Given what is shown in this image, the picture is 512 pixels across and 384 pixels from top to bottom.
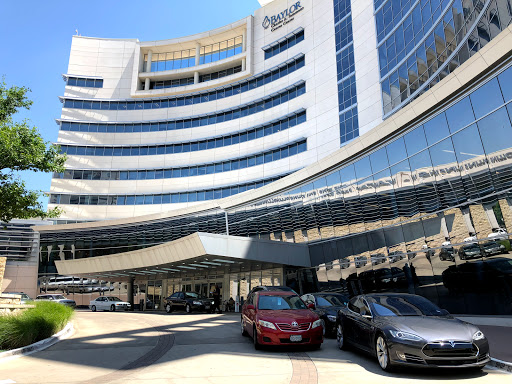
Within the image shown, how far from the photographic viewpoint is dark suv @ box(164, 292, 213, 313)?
26305 millimetres

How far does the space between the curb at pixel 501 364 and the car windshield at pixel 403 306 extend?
124cm

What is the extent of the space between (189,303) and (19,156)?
1508 centimetres

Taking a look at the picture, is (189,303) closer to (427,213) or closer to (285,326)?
(427,213)

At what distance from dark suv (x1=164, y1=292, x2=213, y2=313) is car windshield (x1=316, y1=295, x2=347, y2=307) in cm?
1364

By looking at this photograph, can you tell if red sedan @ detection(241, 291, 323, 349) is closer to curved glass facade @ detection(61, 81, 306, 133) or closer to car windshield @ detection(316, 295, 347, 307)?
car windshield @ detection(316, 295, 347, 307)

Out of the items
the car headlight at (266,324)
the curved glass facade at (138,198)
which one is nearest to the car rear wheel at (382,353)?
the car headlight at (266,324)

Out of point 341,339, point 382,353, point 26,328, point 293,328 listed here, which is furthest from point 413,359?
point 26,328

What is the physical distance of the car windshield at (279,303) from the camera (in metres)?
11.5

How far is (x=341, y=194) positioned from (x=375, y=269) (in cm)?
531

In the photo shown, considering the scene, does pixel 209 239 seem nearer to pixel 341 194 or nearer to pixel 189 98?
pixel 341 194

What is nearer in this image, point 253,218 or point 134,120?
point 253,218

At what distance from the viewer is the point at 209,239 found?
22.1 m

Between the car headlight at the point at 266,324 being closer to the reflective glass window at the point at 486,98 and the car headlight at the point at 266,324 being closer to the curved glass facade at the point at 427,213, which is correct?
the curved glass facade at the point at 427,213

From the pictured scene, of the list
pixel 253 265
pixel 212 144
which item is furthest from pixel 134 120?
pixel 253 265
